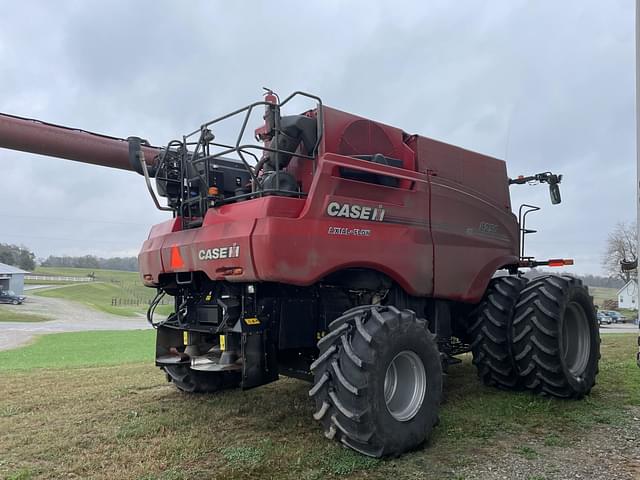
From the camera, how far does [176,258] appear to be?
5734mm

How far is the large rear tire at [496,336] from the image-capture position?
6.27 metres

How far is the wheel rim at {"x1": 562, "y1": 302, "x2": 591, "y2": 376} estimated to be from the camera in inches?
264

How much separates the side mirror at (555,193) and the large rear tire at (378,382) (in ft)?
13.2

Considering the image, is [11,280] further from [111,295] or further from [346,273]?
[346,273]

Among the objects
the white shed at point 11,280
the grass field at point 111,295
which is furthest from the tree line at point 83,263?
the white shed at point 11,280

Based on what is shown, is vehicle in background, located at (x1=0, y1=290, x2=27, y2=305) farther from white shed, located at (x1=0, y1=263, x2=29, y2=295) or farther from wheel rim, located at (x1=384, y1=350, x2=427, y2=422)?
wheel rim, located at (x1=384, y1=350, x2=427, y2=422)

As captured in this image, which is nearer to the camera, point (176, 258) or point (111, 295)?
point (176, 258)

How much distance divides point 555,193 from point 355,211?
4115mm

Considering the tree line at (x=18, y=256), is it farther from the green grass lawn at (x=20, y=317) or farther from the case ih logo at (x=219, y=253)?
the case ih logo at (x=219, y=253)

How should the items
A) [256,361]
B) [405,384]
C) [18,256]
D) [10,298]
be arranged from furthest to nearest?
[18,256] < [10,298] < [256,361] < [405,384]

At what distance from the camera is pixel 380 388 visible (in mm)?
4344

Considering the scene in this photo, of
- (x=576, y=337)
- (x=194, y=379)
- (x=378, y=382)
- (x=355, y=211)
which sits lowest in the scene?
(x=194, y=379)

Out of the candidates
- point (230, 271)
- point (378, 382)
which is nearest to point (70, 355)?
point (230, 271)

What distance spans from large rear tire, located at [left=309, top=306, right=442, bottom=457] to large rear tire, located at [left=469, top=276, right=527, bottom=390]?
5.38ft
